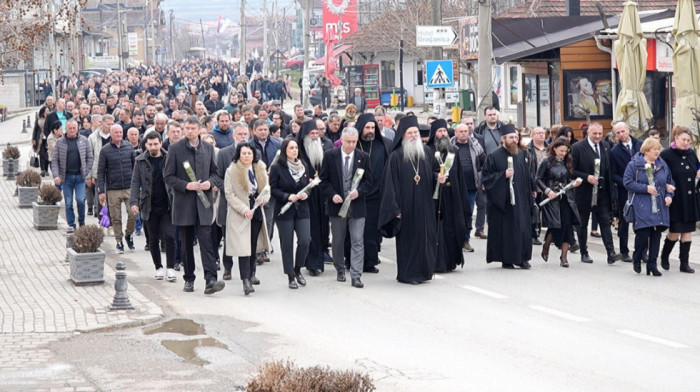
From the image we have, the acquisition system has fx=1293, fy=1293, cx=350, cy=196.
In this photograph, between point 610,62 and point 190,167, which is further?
point 610,62

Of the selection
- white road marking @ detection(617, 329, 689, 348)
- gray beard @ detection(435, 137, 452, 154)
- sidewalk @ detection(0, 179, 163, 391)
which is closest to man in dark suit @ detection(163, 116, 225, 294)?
sidewalk @ detection(0, 179, 163, 391)

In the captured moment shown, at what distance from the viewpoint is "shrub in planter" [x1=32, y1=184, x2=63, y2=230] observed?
68.2 ft

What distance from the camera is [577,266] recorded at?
16.1 m

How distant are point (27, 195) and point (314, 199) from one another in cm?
1047

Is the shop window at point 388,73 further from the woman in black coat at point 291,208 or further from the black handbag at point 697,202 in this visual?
the woman in black coat at point 291,208

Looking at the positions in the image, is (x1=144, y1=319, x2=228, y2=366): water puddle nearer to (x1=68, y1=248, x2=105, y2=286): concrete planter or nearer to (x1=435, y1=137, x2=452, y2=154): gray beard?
(x1=68, y1=248, x2=105, y2=286): concrete planter

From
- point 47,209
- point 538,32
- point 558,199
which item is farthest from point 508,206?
point 538,32

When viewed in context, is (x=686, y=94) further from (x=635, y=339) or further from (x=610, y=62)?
(x=635, y=339)

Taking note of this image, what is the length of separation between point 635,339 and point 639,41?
1156 centimetres

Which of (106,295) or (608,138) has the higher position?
(608,138)

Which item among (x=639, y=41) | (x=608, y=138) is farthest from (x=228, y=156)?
(x=639, y=41)

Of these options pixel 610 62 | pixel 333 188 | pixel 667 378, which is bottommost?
pixel 667 378

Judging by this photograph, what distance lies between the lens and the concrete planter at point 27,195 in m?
24.8

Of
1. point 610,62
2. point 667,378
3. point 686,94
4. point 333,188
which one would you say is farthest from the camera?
point 610,62
